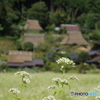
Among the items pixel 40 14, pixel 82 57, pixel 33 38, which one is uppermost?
pixel 40 14

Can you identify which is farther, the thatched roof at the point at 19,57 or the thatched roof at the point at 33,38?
the thatched roof at the point at 33,38

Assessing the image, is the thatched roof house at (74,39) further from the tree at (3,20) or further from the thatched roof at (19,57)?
the thatched roof at (19,57)

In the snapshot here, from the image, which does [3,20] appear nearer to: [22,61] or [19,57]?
[19,57]

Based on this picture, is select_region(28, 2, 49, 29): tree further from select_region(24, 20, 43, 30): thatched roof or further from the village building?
the village building

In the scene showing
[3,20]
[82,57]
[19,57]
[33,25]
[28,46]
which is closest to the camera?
[19,57]

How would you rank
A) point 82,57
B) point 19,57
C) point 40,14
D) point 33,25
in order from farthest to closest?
point 40,14, point 33,25, point 82,57, point 19,57

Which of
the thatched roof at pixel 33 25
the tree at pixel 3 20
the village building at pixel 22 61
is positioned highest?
the tree at pixel 3 20

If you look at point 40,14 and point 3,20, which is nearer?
point 3,20

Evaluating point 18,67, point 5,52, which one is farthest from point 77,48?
point 18,67

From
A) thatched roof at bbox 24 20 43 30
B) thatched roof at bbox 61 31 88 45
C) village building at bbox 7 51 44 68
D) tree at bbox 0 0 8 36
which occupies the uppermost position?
tree at bbox 0 0 8 36

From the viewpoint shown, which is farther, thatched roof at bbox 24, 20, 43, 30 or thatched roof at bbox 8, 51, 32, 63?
thatched roof at bbox 24, 20, 43, 30

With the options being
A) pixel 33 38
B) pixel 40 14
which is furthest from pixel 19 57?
pixel 40 14

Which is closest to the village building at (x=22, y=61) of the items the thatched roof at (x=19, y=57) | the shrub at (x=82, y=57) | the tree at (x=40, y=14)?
the thatched roof at (x=19, y=57)

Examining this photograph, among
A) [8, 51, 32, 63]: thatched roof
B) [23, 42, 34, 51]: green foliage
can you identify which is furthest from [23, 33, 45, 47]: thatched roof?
[8, 51, 32, 63]: thatched roof
